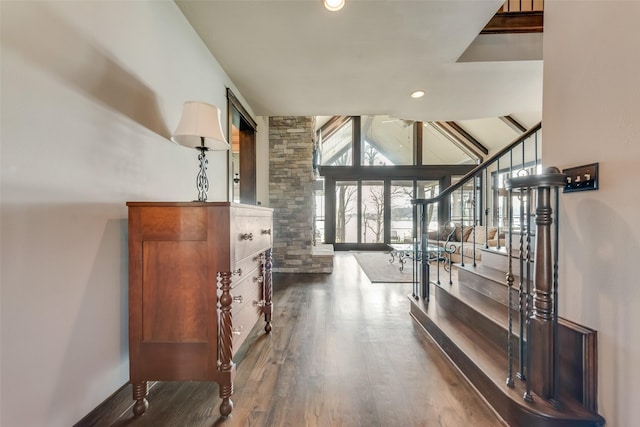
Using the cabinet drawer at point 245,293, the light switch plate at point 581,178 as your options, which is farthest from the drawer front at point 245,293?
the light switch plate at point 581,178

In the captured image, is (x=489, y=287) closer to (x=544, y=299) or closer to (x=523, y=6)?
(x=544, y=299)

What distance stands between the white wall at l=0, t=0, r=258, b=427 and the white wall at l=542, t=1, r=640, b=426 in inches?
84.9

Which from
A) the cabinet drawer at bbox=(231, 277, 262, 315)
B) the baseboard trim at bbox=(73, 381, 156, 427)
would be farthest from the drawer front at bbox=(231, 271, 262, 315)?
the baseboard trim at bbox=(73, 381, 156, 427)

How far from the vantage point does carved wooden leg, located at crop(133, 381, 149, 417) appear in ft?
4.24

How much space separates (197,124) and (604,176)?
76.0 inches

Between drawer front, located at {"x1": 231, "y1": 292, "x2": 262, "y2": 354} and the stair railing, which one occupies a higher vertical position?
the stair railing

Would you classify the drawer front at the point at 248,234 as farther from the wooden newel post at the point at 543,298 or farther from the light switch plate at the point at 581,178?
the light switch plate at the point at 581,178

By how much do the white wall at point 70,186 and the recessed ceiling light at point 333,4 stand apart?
1.03 meters

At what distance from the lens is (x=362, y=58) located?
233 cm

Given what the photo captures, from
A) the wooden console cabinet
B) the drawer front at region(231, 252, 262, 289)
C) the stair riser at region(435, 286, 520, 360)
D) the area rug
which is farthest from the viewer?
the area rug

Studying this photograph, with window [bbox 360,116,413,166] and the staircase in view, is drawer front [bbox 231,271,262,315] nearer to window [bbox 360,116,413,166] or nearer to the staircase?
the staircase

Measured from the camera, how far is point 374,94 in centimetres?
301

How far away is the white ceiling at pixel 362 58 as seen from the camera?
180 cm

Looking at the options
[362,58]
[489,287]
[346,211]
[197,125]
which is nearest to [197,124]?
[197,125]
